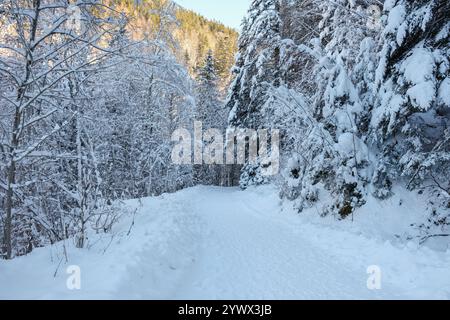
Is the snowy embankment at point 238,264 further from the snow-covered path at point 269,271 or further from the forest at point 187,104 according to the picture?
the forest at point 187,104

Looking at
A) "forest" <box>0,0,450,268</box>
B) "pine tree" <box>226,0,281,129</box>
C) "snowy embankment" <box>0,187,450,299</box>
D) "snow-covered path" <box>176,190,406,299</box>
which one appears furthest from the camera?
"pine tree" <box>226,0,281,129</box>

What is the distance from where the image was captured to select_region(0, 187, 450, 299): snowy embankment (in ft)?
15.5

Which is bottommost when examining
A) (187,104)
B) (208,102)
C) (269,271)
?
(269,271)

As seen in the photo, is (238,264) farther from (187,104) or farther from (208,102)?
(208,102)

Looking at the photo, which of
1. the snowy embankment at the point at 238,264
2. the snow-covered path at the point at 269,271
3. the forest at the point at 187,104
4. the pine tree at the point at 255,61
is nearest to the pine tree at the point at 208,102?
the pine tree at the point at 255,61

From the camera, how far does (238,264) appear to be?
272 inches

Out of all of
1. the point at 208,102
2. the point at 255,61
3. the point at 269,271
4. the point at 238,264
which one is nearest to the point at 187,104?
the point at 238,264

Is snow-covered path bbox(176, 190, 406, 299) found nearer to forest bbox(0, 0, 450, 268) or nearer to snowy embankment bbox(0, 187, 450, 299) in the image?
snowy embankment bbox(0, 187, 450, 299)

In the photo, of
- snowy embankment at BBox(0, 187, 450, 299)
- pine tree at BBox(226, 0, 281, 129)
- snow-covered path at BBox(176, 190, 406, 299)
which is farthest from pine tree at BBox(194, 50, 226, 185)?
snowy embankment at BBox(0, 187, 450, 299)

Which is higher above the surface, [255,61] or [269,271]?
[255,61]

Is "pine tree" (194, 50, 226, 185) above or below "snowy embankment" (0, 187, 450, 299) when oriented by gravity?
above

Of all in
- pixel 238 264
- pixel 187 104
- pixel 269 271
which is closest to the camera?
pixel 269 271

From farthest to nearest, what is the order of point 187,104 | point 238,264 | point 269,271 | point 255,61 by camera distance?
point 255,61
point 187,104
point 238,264
point 269,271
